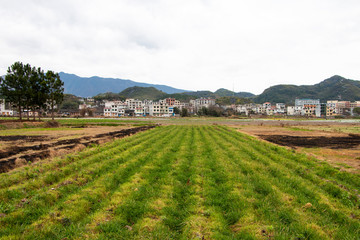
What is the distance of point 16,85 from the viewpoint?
53375 mm

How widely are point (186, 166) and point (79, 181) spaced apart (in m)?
5.80

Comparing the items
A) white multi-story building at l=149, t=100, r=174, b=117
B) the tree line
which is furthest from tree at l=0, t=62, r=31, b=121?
white multi-story building at l=149, t=100, r=174, b=117

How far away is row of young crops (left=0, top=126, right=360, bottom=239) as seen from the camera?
498 centimetres

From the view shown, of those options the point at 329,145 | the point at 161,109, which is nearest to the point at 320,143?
the point at 329,145

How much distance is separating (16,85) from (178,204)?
222 ft

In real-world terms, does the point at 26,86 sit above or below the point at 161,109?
above

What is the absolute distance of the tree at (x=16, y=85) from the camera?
171 feet

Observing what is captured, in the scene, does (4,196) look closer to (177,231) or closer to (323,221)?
→ (177,231)

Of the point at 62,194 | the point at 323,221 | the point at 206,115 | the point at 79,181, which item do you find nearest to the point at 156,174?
the point at 79,181

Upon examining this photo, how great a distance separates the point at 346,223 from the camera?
561 cm

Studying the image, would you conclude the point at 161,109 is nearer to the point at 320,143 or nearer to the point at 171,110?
the point at 171,110

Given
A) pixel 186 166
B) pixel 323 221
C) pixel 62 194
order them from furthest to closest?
pixel 186 166, pixel 62 194, pixel 323 221

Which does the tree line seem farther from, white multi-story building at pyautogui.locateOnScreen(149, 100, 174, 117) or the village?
white multi-story building at pyautogui.locateOnScreen(149, 100, 174, 117)

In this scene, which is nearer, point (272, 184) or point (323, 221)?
point (323, 221)
